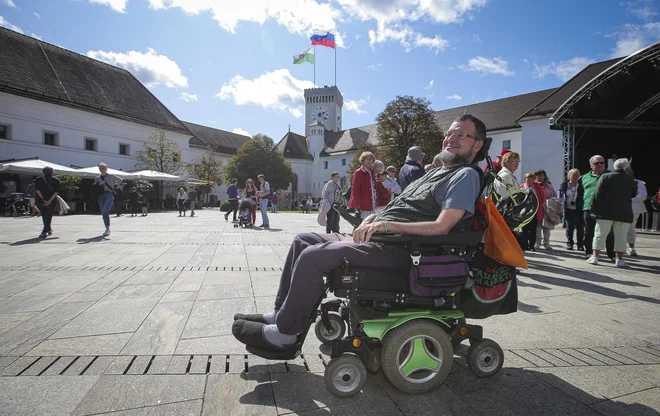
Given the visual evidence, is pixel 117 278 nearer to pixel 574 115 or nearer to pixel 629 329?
pixel 629 329

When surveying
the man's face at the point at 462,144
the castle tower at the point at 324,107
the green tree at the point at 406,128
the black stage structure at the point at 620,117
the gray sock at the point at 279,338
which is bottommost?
the gray sock at the point at 279,338

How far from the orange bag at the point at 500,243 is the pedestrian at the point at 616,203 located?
5.36m

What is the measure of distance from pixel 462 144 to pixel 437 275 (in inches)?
36.0

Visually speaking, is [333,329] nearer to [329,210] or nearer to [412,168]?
[412,168]

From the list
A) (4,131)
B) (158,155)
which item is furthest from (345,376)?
(158,155)

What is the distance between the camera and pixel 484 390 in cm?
209

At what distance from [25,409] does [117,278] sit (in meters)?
3.09

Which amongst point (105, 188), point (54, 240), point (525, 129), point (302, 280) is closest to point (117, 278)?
point (302, 280)

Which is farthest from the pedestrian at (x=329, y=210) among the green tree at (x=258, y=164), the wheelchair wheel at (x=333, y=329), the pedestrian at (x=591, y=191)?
the green tree at (x=258, y=164)

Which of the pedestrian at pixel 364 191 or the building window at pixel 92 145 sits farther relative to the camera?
the building window at pixel 92 145

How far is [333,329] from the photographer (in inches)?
106

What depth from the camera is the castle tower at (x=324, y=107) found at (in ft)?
282

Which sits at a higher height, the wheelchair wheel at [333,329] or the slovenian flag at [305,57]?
the slovenian flag at [305,57]

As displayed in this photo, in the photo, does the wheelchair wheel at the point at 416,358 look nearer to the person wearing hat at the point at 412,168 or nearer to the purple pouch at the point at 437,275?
the purple pouch at the point at 437,275
